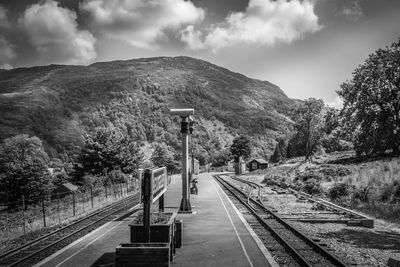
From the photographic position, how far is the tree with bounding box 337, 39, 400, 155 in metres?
36.1

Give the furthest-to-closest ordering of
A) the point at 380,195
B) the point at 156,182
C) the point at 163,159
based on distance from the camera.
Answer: the point at 163,159, the point at 380,195, the point at 156,182

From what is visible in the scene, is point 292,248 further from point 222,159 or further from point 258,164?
point 222,159

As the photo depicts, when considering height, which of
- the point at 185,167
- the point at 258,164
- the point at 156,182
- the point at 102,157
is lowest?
the point at 258,164

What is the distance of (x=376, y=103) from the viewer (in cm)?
3759

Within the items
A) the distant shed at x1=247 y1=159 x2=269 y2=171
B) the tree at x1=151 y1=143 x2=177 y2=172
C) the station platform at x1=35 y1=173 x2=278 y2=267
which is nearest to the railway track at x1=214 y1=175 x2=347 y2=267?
the station platform at x1=35 y1=173 x2=278 y2=267

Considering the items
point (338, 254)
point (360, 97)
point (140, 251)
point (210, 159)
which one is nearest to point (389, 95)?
point (360, 97)

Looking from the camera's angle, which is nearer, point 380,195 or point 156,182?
point 156,182

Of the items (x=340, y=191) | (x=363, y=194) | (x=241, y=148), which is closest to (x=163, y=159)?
(x=241, y=148)

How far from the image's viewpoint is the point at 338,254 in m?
9.22

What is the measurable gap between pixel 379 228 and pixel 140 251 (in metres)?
11.2

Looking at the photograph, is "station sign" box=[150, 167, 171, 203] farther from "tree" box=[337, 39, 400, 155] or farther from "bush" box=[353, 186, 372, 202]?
"tree" box=[337, 39, 400, 155]

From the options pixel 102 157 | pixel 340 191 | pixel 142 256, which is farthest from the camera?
pixel 102 157

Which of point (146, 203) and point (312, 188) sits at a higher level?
point (146, 203)

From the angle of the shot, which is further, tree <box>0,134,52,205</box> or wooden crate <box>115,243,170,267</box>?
tree <box>0,134,52,205</box>
